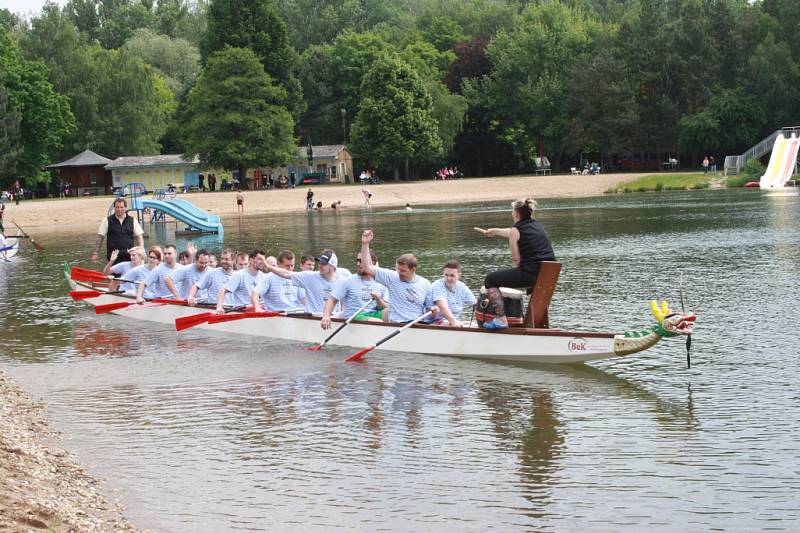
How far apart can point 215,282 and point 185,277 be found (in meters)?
1.29

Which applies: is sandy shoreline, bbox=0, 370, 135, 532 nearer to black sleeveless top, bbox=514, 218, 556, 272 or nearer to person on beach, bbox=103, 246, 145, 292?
black sleeveless top, bbox=514, 218, 556, 272

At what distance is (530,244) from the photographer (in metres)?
14.1

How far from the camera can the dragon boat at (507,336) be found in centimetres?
1312

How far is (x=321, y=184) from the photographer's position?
315 feet

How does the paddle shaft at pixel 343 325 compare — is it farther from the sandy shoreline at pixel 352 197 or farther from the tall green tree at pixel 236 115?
the tall green tree at pixel 236 115

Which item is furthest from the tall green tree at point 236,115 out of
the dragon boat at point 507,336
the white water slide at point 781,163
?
the dragon boat at point 507,336

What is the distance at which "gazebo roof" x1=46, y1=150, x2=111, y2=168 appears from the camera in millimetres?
91188

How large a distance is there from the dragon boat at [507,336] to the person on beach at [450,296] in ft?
0.99

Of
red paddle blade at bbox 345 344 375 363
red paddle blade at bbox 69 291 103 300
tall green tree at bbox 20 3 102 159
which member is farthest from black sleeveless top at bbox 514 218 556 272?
tall green tree at bbox 20 3 102 159

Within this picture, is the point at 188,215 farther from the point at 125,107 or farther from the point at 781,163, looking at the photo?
the point at 125,107

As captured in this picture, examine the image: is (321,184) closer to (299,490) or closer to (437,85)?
(437,85)

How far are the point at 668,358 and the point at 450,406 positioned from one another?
13.7 feet

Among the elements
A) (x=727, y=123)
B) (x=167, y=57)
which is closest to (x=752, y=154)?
(x=727, y=123)

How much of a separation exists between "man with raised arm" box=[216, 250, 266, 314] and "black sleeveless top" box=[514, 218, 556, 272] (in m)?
5.68
